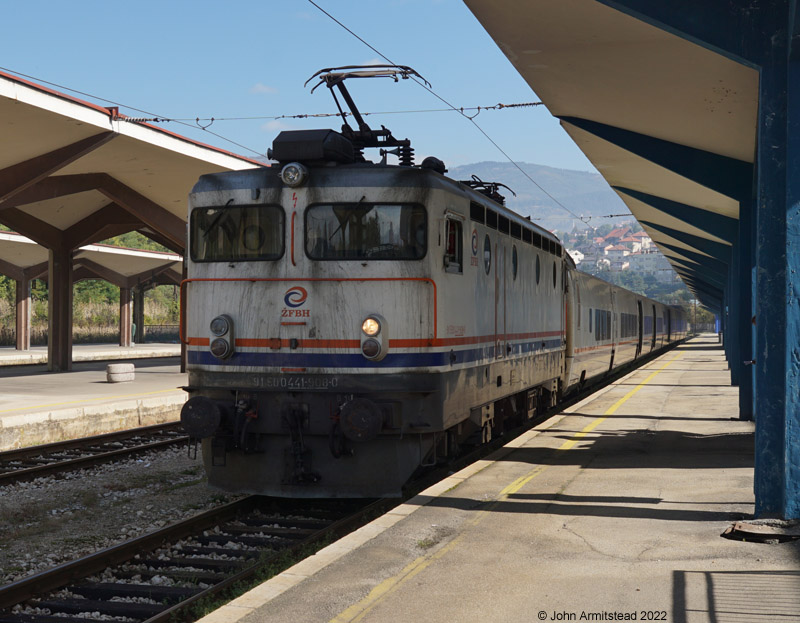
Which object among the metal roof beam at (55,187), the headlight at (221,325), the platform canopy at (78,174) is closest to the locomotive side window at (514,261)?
the headlight at (221,325)

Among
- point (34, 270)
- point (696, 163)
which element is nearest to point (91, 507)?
point (696, 163)

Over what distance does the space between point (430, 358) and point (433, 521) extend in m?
1.82

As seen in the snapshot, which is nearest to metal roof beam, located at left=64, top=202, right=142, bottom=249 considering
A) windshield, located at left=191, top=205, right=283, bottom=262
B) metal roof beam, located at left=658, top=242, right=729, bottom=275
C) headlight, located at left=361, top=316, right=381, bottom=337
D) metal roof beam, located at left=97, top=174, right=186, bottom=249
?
metal roof beam, located at left=97, top=174, right=186, bottom=249

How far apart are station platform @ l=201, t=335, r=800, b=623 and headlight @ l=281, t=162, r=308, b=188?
11.1 feet

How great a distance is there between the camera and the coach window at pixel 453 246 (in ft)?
30.7

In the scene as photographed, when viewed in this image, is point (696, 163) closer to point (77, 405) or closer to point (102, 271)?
point (77, 405)

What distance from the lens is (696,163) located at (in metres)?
14.9

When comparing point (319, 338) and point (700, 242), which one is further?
point (700, 242)

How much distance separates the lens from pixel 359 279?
903 cm

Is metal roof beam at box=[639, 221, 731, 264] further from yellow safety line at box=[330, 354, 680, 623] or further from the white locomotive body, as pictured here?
the white locomotive body

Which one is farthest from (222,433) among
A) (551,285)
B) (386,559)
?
(551,285)

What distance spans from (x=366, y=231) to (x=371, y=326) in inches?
38.9

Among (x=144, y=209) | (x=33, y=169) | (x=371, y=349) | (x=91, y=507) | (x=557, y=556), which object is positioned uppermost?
(x=33, y=169)

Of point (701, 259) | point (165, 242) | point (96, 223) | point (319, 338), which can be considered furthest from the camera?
point (701, 259)
